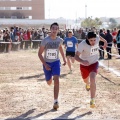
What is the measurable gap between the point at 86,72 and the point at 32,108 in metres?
1.42

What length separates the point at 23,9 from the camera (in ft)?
316

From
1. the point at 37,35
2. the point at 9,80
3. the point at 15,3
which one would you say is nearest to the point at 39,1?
the point at 15,3

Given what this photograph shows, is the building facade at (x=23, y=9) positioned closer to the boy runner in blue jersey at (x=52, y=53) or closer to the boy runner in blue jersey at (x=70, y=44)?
the boy runner in blue jersey at (x=70, y=44)

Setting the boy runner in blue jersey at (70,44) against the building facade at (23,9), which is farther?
the building facade at (23,9)

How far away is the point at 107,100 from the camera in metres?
8.84

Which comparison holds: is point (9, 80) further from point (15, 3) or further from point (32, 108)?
point (15, 3)

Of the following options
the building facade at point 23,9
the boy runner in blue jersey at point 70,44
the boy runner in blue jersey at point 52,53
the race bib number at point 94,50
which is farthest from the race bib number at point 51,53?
the building facade at point 23,9

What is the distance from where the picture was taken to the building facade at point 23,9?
95500 millimetres

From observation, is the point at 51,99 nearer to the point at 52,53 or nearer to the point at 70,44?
the point at 52,53

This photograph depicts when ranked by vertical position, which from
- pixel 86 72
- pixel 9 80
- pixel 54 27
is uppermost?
pixel 54 27

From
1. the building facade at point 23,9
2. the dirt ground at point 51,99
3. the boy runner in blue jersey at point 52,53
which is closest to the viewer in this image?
the dirt ground at point 51,99

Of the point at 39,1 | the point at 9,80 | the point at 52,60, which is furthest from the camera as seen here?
the point at 39,1

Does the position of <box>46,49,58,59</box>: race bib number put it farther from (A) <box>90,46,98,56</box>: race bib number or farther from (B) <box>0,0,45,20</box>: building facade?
(B) <box>0,0,45,20</box>: building facade

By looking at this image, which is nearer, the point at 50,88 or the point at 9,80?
the point at 50,88
